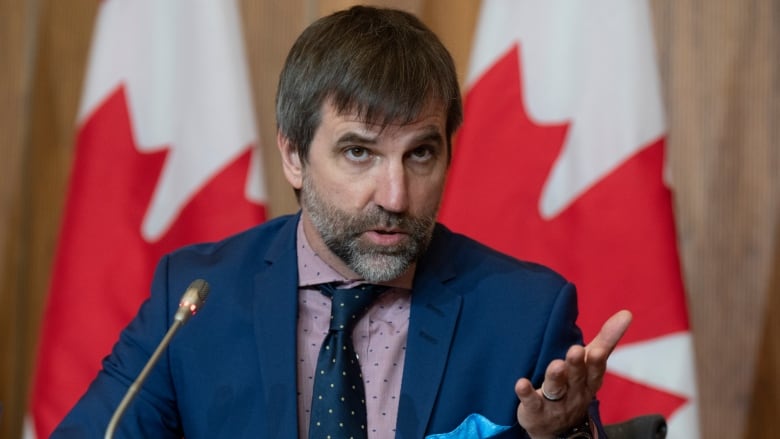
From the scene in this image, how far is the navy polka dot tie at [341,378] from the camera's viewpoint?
209 centimetres

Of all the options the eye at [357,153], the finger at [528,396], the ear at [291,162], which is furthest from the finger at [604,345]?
the ear at [291,162]

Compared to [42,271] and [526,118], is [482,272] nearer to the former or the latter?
[526,118]

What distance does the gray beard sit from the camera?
6.98 feet

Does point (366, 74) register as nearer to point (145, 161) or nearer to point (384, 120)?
point (384, 120)

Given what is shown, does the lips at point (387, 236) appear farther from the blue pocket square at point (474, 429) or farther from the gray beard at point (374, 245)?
the blue pocket square at point (474, 429)

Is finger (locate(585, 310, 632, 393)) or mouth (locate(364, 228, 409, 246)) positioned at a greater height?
mouth (locate(364, 228, 409, 246))

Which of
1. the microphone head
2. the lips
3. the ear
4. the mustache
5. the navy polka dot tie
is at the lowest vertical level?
the navy polka dot tie

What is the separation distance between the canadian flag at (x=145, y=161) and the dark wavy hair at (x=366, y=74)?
0.97 meters

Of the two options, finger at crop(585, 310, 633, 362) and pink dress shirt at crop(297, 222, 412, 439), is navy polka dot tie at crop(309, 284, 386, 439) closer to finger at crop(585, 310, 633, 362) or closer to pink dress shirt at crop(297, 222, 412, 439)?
pink dress shirt at crop(297, 222, 412, 439)

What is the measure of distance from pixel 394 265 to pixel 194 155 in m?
1.30

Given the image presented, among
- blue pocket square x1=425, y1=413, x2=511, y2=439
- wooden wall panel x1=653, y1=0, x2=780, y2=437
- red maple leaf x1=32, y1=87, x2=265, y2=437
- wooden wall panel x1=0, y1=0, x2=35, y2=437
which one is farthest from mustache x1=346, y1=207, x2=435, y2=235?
wooden wall panel x1=0, y1=0, x2=35, y2=437

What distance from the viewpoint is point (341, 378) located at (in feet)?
6.98

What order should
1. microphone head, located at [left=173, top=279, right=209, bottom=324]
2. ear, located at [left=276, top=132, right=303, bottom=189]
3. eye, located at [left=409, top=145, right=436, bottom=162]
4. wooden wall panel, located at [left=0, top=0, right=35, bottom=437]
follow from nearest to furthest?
microphone head, located at [left=173, top=279, right=209, bottom=324] < eye, located at [left=409, top=145, right=436, bottom=162] < ear, located at [left=276, top=132, right=303, bottom=189] < wooden wall panel, located at [left=0, top=0, right=35, bottom=437]

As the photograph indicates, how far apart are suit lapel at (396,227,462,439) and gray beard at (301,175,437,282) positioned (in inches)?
4.6
